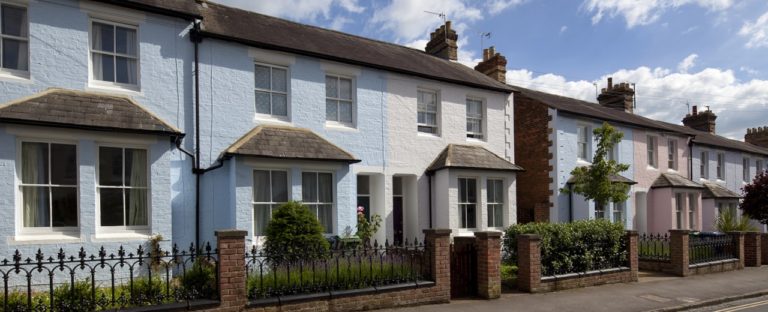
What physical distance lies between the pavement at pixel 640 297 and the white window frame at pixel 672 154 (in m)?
9.45

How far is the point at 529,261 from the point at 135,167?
8346mm

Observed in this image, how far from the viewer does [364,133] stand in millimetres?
13508

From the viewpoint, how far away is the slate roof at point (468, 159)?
565 inches

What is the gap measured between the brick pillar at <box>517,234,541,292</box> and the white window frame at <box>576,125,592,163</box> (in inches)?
369

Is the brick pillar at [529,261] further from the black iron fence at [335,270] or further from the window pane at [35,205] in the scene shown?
Result: the window pane at [35,205]

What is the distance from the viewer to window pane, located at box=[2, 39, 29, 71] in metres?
9.17

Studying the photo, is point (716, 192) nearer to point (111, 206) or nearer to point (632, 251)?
point (632, 251)

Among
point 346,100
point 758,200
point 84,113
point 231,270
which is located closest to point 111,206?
point 84,113

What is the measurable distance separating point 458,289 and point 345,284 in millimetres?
2819

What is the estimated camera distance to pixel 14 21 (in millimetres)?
9266

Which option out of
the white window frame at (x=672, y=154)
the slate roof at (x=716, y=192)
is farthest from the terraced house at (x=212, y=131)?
the slate roof at (x=716, y=192)

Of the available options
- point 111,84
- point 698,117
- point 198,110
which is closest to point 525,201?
point 198,110

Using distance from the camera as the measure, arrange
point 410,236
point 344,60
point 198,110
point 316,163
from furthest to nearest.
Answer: point 410,236 → point 344,60 → point 316,163 → point 198,110

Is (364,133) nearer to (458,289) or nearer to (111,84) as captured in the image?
(458,289)
